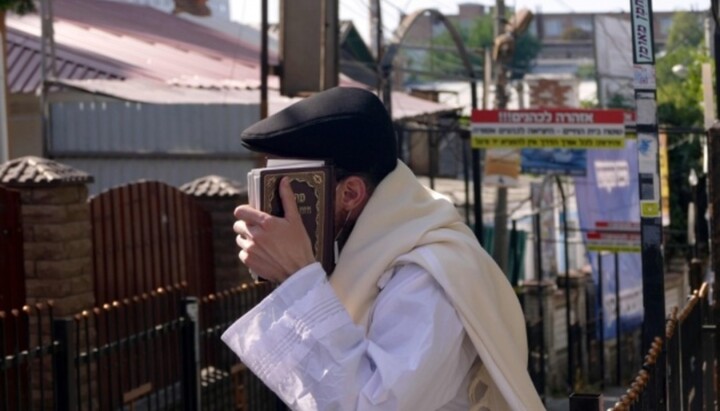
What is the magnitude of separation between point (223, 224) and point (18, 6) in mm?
3622

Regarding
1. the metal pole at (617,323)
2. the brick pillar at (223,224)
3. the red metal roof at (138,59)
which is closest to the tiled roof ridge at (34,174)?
the brick pillar at (223,224)

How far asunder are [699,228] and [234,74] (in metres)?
6.64

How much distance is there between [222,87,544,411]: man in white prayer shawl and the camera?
2.37 m

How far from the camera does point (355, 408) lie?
2.35m

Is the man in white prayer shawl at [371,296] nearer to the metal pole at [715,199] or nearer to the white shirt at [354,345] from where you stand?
the white shirt at [354,345]

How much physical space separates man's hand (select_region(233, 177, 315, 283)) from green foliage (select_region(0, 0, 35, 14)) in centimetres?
1023

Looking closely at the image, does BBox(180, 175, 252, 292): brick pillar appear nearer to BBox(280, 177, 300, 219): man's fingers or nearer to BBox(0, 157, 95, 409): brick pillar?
BBox(0, 157, 95, 409): brick pillar

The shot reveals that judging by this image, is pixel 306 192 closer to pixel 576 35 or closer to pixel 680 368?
pixel 680 368

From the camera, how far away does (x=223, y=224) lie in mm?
10133

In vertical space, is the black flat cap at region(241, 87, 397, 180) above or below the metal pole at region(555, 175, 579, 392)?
above

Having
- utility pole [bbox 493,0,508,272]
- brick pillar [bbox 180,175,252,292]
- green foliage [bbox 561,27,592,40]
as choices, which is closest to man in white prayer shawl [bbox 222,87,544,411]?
brick pillar [bbox 180,175,252,292]

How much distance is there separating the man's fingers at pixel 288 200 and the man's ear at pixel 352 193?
12 cm

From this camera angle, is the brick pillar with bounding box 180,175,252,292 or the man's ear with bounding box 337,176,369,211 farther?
the brick pillar with bounding box 180,175,252,292

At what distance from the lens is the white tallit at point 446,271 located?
246 cm
